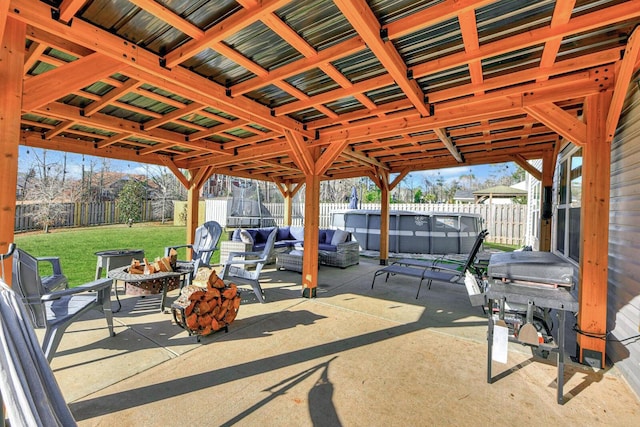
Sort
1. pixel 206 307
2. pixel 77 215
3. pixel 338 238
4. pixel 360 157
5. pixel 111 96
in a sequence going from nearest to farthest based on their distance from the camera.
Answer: pixel 206 307, pixel 111 96, pixel 360 157, pixel 338 238, pixel 77 215

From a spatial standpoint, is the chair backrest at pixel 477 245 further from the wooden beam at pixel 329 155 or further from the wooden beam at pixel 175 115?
the wooden beam at pixel 175 115

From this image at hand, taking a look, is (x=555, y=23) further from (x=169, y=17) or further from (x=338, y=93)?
(x=169, y=17)

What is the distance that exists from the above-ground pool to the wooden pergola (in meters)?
5.63

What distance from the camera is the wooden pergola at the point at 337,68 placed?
179 centimetres

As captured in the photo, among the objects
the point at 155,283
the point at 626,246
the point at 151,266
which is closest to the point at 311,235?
the point at 151,266

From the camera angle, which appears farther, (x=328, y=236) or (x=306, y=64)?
(x=328, y=236)

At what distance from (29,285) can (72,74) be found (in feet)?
5.77

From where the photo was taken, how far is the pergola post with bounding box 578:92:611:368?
2.51m

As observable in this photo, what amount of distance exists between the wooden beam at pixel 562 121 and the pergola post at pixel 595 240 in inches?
2.3

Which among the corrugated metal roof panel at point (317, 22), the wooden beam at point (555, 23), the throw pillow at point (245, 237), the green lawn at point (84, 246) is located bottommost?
the green lawn at point (84, 246)

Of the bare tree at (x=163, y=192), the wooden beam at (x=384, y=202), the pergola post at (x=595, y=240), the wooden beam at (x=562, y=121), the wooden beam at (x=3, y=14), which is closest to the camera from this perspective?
the wooden beam at (x=3, y=14)

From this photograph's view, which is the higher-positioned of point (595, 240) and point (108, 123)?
point (108, 123)

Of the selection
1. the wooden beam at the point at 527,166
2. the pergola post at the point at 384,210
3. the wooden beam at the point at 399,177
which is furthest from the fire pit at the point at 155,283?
the wooden beam at the point at 527,166

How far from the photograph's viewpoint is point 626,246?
2.53 metres
